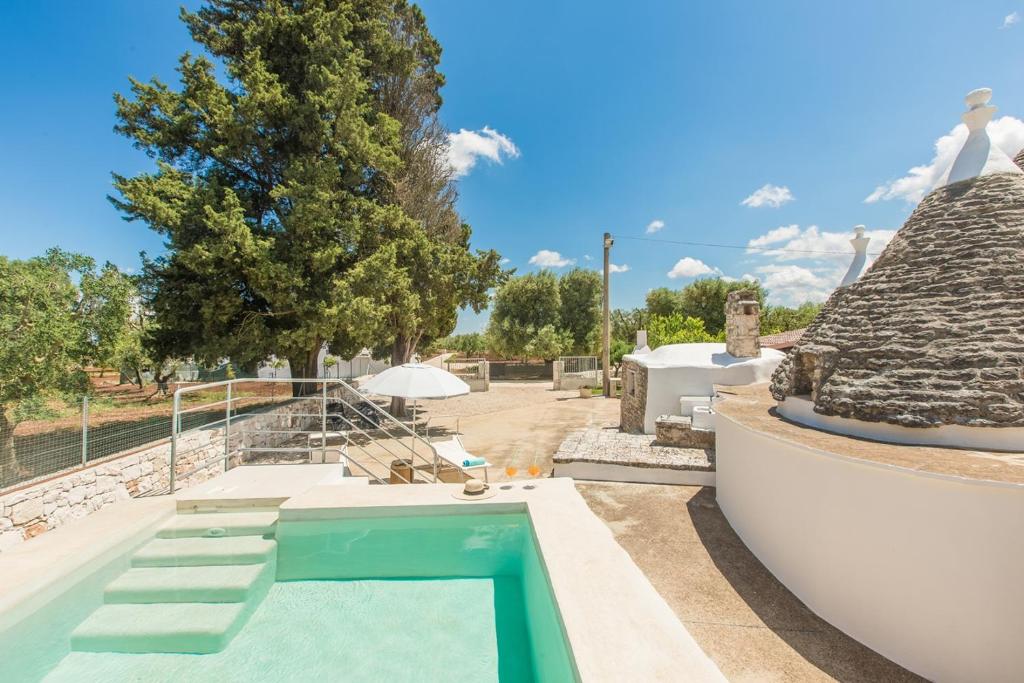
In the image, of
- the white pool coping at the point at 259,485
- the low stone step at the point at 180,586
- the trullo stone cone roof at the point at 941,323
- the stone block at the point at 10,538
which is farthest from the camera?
the white pool coping at the point at 259,485

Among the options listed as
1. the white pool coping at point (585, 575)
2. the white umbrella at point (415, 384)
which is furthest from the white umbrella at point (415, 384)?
the white pool coping at point (585, 575)

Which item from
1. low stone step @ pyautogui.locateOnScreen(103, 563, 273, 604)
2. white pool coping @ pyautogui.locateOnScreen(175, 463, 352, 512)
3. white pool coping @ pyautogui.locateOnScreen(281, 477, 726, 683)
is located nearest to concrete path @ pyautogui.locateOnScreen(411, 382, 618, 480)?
white pool coping @ pyautogui.locateOnScreen(175, 463, 352, 512)

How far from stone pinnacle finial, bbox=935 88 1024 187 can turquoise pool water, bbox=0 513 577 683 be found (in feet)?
26.3

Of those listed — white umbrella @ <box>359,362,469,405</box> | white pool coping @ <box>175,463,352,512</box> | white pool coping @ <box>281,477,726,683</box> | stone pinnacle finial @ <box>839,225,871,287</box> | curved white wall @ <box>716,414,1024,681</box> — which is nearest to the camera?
white pool coping @ <box>281,477,726,683</box>

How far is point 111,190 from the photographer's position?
440 inches

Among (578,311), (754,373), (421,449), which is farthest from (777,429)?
(578,311)

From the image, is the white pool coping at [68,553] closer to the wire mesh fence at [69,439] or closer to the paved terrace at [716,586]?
the wire mesh fence at [69,439]

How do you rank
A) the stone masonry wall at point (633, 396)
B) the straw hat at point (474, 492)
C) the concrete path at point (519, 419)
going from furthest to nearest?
the stone masonry wall at point (633, 396) → the concrete path at point (519, 419) → the straw hat at point (474, 492)

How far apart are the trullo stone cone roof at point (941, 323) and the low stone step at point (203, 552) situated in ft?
23.9

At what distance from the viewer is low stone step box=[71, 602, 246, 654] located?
3549 mm

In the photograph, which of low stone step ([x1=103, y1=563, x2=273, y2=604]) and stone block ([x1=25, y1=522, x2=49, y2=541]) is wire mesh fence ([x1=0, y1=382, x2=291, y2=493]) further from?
low stone step ([x1=103, y1=563, x2=273, y2=604])

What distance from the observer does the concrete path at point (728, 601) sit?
11.8 ft

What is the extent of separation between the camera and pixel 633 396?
529 inches

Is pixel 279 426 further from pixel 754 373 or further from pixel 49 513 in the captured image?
pixel 754 373
